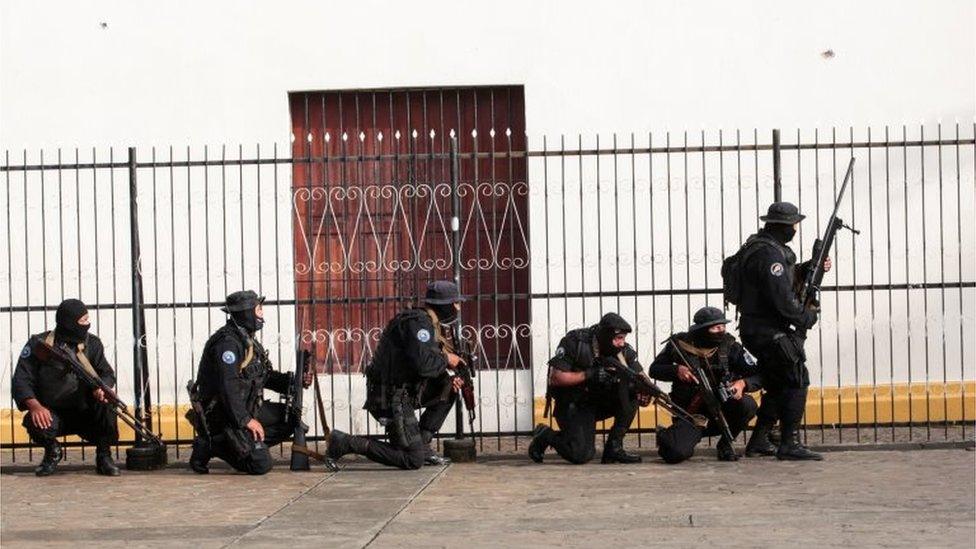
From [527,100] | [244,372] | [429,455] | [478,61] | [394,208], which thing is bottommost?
[429,455]

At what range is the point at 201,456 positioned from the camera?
13.9m

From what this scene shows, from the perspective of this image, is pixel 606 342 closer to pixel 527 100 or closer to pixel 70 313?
pixel 527 100

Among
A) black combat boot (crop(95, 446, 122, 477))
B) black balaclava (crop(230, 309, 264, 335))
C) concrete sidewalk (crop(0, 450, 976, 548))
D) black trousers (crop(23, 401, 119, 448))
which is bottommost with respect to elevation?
concrete sidewalk (crop(0, 450, 976, 548))

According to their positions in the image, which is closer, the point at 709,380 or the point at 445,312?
the point at 709,380

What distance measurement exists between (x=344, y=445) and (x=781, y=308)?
3081 millimetres

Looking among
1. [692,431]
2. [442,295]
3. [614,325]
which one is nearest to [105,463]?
[442,295]

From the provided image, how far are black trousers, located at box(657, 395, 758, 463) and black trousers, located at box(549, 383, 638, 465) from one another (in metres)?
0.29

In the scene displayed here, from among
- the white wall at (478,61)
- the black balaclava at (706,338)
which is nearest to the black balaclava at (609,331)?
the black balaclava at (706,338)

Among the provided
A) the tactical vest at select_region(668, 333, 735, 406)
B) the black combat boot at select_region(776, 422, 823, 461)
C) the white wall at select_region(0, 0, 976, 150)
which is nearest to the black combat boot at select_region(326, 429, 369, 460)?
the tactical vest at select_region(668, 333, 735, 406)

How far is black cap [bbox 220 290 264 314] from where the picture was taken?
13.9 meters

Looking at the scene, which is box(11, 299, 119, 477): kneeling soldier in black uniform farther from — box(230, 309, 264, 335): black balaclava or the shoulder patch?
the shoulder patch

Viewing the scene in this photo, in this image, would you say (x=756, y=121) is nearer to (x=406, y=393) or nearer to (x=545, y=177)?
(x=545, y=177)

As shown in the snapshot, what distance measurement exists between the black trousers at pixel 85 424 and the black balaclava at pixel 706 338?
4.05 metres

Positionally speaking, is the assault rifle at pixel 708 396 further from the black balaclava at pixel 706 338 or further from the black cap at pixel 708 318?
the black cap at pixel 708 318
